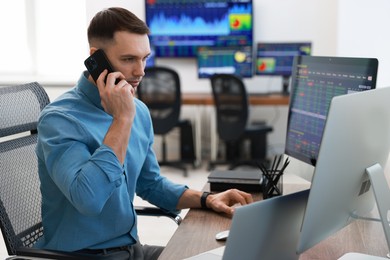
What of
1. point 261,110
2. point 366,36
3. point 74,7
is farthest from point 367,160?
point 74,7

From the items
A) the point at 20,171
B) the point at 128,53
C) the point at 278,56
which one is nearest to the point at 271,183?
the point at 128,53

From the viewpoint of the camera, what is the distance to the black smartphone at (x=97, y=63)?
173 centimetres

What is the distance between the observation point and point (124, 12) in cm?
179

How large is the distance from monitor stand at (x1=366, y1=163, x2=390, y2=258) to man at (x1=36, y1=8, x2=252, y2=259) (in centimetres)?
54

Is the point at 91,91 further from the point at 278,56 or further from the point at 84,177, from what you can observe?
the point at 278,56

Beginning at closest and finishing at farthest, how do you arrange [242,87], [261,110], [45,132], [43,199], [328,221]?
[328,221]
[45,132]
[43,199]
[242,87]
[261,110]

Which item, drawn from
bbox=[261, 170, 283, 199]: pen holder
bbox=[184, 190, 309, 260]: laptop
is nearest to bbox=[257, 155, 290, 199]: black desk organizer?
bbox=[261, 170, 283, 199]: pen holder

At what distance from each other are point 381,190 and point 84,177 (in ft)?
2.38

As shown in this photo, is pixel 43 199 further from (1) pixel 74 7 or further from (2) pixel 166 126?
(1) pixel 74 7

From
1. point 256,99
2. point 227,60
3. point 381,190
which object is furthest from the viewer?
point 227,60

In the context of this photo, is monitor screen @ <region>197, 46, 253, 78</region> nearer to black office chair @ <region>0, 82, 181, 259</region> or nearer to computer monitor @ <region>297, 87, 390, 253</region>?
black office chair @ <region>0, 82, 181, 259</region>

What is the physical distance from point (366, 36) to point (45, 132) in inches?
139

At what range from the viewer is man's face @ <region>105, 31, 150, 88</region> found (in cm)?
174

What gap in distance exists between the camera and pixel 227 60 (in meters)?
5.80
